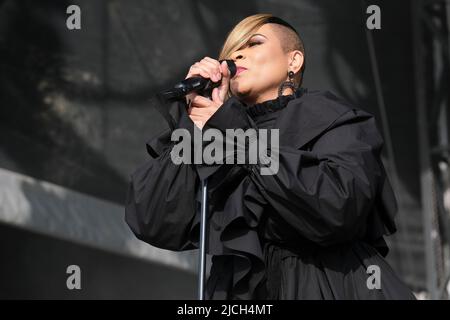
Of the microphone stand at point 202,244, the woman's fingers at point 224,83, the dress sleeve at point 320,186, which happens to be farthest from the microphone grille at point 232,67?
the microphone stand at point 202,244

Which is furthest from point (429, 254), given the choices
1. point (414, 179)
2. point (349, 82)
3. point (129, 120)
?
point (129, 120)

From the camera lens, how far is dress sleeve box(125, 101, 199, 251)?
1.98 meters

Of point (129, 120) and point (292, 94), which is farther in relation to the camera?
point (129, 120)

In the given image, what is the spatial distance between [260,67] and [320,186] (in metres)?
0.48

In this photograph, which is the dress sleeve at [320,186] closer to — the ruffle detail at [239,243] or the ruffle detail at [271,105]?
the ruffle detail at [239,243]

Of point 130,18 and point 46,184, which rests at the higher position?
point 130,18

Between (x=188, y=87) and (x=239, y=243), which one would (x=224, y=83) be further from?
(x=239, y=243)

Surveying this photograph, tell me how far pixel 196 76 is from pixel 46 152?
7.07 feet

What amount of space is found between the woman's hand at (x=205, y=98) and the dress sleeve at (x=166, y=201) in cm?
3

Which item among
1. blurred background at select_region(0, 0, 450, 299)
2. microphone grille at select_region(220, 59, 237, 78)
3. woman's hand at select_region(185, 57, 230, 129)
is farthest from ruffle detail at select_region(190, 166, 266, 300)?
blurred background at select_region(0, 0, 450, 299)

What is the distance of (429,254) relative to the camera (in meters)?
5.10

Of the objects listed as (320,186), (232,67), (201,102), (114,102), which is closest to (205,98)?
(201,102)

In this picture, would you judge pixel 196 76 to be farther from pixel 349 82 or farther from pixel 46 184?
pixel 349 82

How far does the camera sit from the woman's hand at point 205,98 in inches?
77.9
